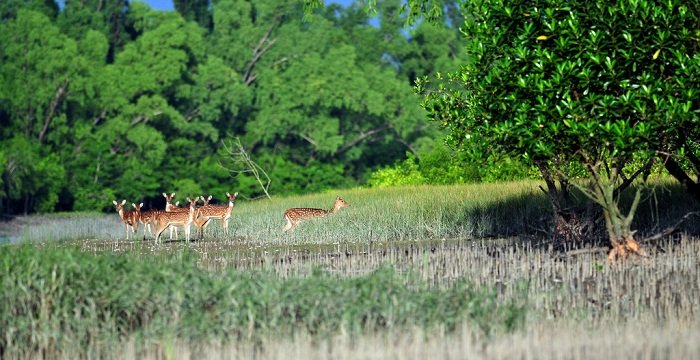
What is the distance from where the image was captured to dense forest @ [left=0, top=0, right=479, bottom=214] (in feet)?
165

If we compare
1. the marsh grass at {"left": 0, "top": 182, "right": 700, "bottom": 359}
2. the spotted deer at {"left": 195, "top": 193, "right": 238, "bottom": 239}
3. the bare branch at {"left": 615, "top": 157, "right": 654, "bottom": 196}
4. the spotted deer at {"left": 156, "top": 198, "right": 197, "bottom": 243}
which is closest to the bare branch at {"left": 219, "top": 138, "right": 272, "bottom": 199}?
Result: the spotted deer at {"left": 195, "top": 193, "right": 238, "bottom": 239}

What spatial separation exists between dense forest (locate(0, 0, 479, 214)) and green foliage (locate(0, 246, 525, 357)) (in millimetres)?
32302

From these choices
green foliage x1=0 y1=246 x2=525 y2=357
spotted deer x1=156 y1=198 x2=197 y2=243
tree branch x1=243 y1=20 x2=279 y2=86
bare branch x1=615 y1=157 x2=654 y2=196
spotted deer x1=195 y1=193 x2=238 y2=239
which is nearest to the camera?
green foliage x1=0 y1=246 x2=525 y2=357

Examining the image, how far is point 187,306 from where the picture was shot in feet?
34.8

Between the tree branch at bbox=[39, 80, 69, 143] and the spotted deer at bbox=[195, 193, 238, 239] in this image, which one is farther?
the tree branch at bbox=[39, 80, 69, 143]

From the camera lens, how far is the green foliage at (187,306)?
33.0 ft

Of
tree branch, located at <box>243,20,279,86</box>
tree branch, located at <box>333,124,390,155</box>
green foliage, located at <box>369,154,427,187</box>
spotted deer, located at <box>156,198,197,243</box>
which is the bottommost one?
spotted deer, located at <box>156,198,197,243</box>

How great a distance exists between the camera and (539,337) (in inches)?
381

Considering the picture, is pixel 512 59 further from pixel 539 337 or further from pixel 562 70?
pixel 539 337

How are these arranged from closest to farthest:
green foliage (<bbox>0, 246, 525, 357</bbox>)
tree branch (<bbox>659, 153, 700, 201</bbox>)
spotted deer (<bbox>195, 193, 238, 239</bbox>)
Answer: green foliage (<bbox>0, 246, 525, 357</bbox>) < tree branch (<bbox>659, 153, 700, 201</bbox>) < spotted deer (<bbox>195, 193, 238, 239</bbox>)

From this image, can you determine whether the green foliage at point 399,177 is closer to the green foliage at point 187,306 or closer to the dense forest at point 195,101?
the dense forest at point 195,101

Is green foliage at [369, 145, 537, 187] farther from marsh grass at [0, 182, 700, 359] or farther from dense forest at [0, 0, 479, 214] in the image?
marsh grass at [0, 182, 700, 359]

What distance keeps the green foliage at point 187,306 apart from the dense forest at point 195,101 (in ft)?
106

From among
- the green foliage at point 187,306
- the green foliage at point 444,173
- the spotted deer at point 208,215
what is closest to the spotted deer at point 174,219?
the spotted deer at point 208,215
